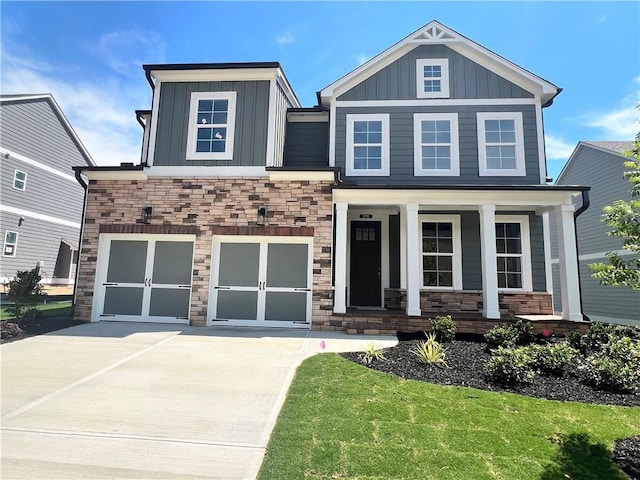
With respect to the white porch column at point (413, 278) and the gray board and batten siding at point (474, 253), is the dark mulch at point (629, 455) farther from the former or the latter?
the gray board and batten siding at point (474, 253)

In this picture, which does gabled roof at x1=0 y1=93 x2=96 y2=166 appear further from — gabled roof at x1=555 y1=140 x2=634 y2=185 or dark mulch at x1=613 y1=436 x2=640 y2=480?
gabled roof at x1=555 y1=140 x2=634 y2=185

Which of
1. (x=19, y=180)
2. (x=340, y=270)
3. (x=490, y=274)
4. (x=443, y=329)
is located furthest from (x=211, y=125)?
(x=19, y=180)

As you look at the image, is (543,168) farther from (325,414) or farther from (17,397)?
(17,397)

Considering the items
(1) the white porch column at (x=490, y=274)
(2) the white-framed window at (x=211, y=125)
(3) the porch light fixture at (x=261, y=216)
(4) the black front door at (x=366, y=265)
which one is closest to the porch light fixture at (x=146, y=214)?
(2) the white-framed window at (x=211, y=125)

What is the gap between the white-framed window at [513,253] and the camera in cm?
1012

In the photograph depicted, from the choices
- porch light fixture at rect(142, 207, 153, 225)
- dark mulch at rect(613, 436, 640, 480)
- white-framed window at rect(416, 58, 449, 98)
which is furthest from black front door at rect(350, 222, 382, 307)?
dark mulch at rect(613, 436, 640, 480)

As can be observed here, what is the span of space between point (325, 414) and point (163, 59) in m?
10.4

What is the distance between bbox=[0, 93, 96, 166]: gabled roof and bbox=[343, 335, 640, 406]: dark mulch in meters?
19.9

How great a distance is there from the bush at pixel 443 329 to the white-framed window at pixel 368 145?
15.5 ft

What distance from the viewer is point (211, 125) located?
31.5ft

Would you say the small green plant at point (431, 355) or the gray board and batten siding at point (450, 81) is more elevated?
the gray board and batten siding at point (450, 81)

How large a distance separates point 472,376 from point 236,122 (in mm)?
8148

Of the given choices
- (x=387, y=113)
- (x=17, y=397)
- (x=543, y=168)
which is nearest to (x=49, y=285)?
(x=17, y=397)

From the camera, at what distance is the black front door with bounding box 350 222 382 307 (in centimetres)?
1071
